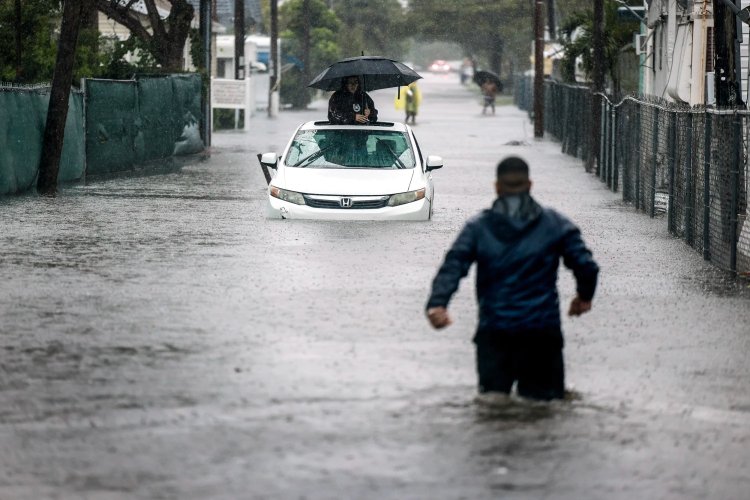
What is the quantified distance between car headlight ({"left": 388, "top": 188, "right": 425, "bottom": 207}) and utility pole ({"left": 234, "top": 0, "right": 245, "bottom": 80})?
30.0 meters

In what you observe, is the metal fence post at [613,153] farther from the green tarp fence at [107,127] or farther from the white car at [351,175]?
the green tarp fence at [107,127]

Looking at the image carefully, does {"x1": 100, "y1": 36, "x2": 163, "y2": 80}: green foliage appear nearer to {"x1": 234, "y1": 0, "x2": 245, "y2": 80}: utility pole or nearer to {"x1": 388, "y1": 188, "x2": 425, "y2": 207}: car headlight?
{"x1": 234, "y1": 0, "x2": 245, "y2": 80}: utility pole

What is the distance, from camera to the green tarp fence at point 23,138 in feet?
71.9

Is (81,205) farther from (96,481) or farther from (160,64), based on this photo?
(160,64)

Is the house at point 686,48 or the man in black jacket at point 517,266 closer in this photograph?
the man in black jacket at point 517,266

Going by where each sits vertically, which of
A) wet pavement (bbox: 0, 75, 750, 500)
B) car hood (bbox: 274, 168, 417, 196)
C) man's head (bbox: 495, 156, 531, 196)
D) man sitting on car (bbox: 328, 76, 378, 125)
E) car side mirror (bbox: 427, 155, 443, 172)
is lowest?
wet pavement (bbox: 0, 75, 750, 500)

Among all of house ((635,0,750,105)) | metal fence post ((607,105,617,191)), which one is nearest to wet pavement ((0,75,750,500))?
metal fence post ((607,105,617,191))

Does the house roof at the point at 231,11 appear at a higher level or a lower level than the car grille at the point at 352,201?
higher

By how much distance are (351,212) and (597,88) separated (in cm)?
1472

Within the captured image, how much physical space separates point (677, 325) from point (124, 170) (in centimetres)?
1821

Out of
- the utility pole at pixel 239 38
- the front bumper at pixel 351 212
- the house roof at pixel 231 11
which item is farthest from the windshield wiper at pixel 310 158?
the house roof at pixel 231 11

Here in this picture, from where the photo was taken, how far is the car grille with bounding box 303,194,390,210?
1834 centimetres

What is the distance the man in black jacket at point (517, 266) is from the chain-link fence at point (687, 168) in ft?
20.6

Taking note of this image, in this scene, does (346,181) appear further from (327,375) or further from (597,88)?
(597,88)
